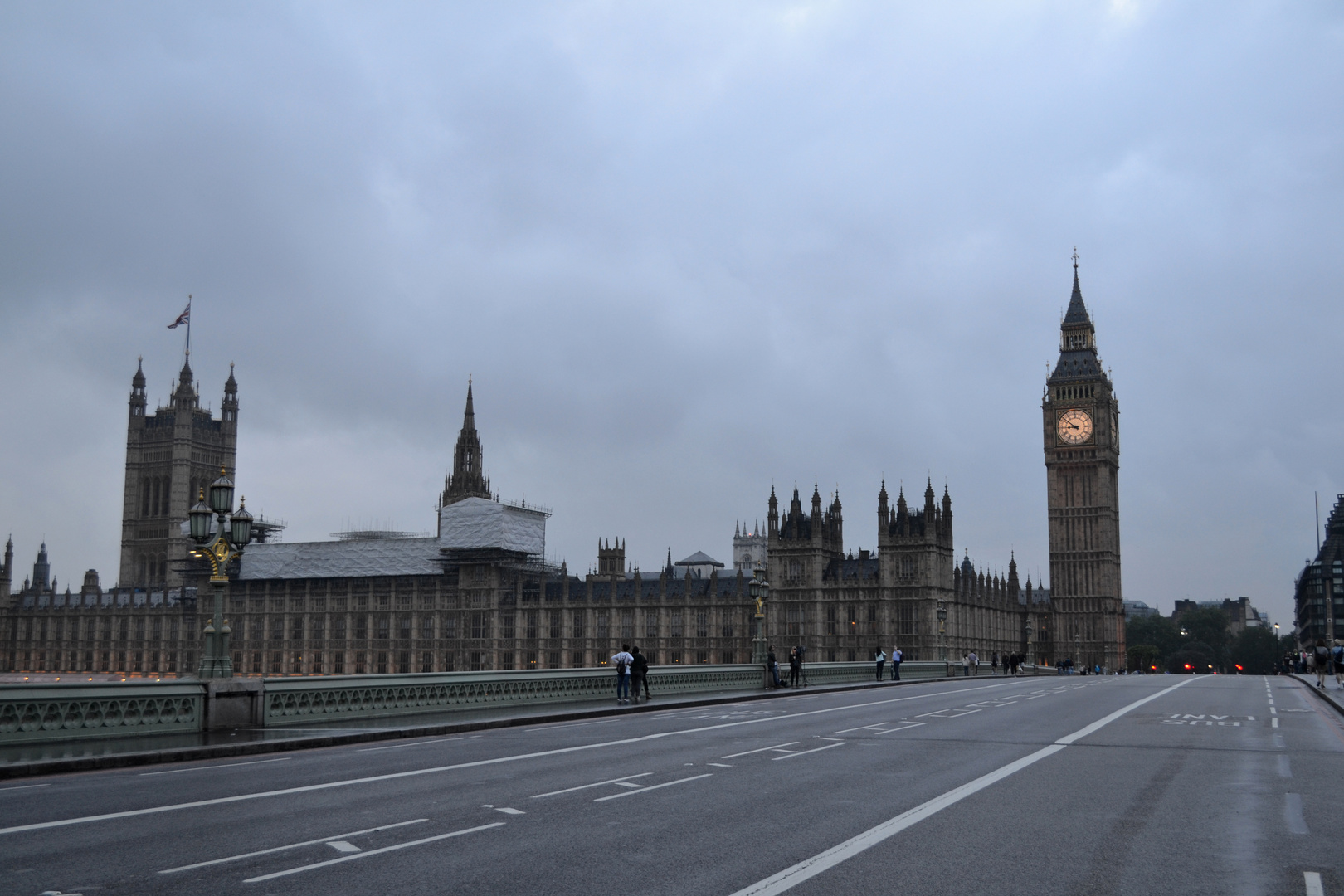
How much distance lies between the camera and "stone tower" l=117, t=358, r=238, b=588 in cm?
18400

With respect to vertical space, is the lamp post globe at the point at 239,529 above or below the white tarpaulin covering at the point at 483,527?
below

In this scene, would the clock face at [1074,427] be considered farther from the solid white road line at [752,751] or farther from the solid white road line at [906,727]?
the solid white road line at [752,751]

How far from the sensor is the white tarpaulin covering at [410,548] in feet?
378

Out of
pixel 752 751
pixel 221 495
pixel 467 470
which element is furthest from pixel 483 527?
pixel 752 751

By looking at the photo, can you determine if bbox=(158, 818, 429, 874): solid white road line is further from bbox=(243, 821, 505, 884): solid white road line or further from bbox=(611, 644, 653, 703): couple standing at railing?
bbox=(611, 644, 653, 703): couple standing at railing

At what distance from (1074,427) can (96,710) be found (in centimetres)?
14460

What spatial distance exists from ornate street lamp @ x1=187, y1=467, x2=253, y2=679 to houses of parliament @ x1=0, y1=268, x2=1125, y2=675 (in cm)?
7686

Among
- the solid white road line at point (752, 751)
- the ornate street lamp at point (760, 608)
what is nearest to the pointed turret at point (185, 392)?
the ornate street lamp at point (760, 608)

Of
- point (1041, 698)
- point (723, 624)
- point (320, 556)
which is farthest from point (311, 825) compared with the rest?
point (320, 556)

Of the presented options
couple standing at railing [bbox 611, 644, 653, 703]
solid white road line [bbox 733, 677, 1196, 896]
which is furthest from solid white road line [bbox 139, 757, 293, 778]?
couple standing at railing [bbox 611, 644, 653, 703]

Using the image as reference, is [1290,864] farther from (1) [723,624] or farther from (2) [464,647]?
(2) [464,647]

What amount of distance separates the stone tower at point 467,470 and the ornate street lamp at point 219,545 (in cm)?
13172

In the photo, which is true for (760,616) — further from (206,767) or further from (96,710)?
(206,767)

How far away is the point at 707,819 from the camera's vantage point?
13.1 m
